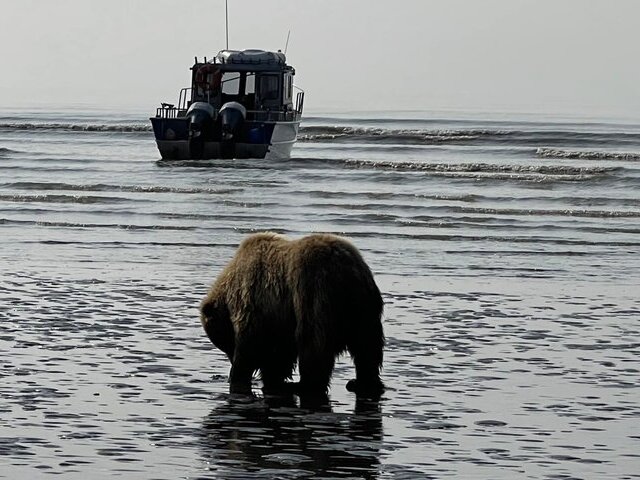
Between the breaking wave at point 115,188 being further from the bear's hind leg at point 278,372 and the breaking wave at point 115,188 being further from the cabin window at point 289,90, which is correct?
the bear's hind leg at point 278,372

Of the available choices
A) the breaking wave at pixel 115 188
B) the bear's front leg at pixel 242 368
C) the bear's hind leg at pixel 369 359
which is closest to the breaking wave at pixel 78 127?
the breaking wave at pixel 115 188

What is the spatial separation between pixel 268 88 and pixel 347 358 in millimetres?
30869

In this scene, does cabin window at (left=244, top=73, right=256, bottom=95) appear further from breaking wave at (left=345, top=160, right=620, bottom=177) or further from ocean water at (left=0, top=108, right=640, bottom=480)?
ocean water at (left=0, top=108, right=640, bottom=480)

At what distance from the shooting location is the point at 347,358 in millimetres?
10719

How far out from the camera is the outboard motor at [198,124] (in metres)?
39.5

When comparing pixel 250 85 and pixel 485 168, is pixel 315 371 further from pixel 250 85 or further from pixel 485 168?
pixel 250 85

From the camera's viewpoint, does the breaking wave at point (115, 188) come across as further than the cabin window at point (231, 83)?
No

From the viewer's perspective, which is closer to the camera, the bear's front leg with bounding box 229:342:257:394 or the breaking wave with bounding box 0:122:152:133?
the bear's front leg with bounding box 229:342:257:394

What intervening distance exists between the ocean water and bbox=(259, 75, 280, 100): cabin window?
1052 cm

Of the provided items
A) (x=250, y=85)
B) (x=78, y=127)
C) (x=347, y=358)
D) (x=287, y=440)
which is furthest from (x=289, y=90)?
(x=287, y=440)

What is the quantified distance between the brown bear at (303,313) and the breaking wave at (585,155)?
1213 inches

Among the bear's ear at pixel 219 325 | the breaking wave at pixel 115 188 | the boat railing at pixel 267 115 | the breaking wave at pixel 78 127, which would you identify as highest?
the boat railing at pixel 267 115

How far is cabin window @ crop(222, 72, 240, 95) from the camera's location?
137 ft

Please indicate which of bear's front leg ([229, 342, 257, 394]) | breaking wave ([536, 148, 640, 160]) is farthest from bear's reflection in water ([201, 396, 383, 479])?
breaking wave ([536, 148, 640, 160])
